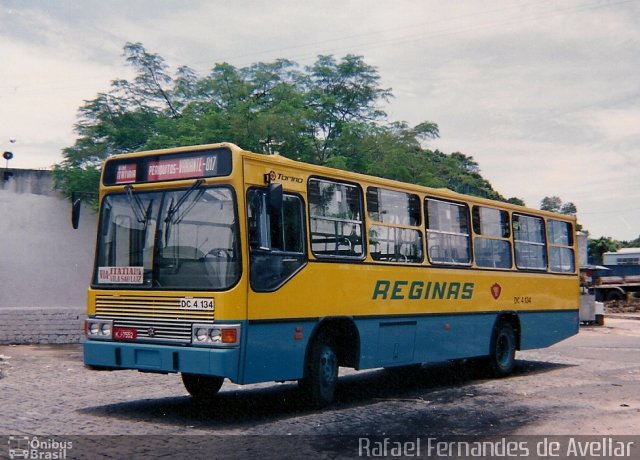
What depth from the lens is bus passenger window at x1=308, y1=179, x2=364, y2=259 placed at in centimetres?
1001

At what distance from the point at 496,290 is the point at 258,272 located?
624 cm

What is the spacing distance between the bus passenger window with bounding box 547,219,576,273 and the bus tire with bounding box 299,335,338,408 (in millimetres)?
7074

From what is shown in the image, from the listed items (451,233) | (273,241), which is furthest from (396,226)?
(273,241)

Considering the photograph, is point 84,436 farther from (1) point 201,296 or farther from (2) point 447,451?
(2) point 447,451

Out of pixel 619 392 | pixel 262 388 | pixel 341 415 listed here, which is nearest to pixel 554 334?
pixel 619 392

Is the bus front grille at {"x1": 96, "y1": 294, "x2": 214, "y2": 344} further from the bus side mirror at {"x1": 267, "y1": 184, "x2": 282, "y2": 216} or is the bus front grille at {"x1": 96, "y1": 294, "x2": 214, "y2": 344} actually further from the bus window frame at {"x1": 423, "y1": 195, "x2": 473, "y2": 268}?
the bus window frame at {"x1": 423, "y1": 195, "x2": 473, "y2": 268}

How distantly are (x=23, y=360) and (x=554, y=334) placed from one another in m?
10.3

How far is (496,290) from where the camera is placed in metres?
14.0

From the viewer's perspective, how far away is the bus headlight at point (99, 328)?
31.0ft

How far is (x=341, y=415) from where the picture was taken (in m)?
9.58

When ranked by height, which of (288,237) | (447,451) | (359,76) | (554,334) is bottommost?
(447,451)

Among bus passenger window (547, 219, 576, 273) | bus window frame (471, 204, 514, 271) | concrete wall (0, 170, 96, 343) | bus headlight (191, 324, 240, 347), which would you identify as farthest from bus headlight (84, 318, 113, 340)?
concrete wall (0, 170, 96, 343)

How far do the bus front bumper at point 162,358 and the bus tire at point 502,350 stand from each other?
21.8ft

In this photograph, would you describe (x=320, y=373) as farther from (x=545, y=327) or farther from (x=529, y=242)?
(x=545, y=327)
